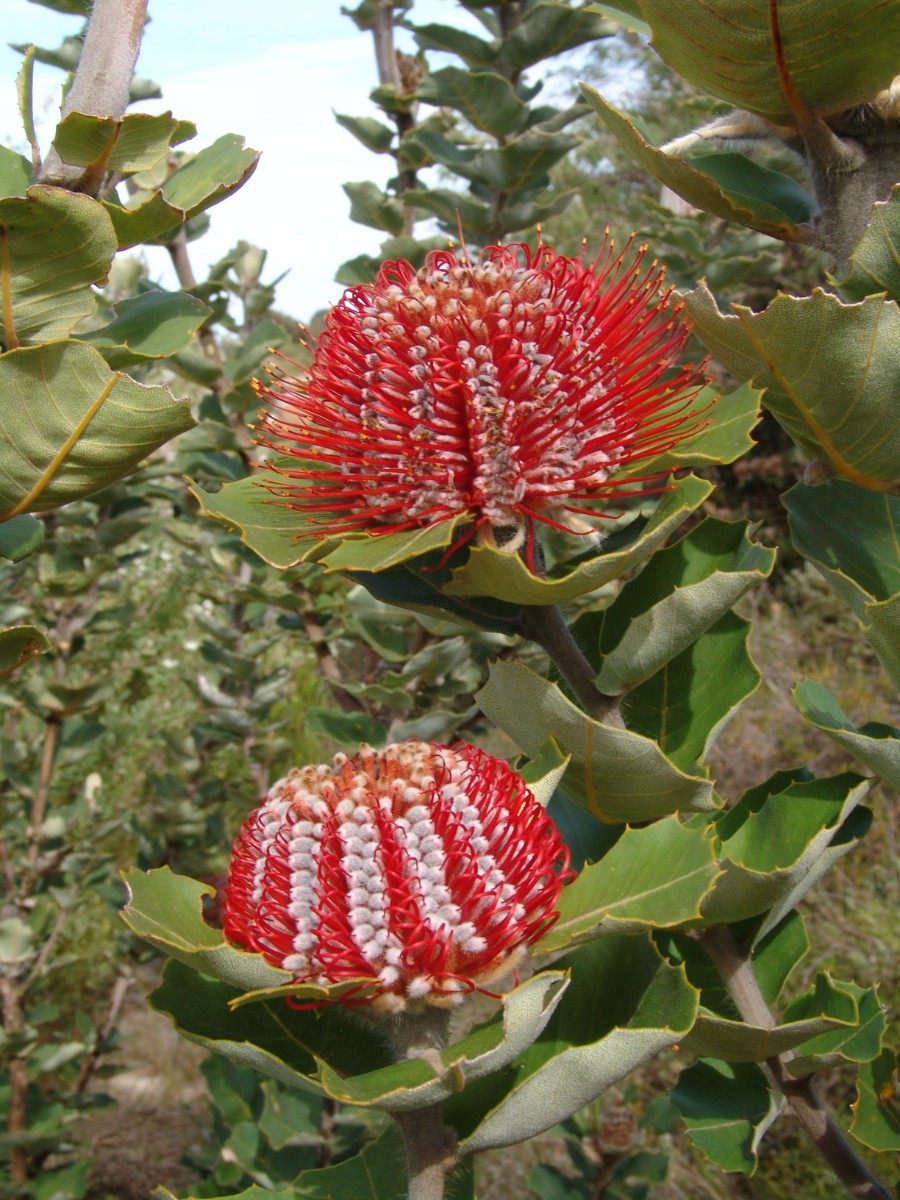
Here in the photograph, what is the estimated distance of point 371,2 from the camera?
1.78m

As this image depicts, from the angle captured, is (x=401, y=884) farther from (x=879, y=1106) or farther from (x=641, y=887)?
(x=879, y=1106)

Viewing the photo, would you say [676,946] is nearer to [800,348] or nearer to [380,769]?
[380,769]

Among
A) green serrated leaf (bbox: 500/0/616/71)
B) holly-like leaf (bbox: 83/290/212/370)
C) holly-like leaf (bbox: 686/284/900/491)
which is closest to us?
holly-like leaf (bbox: 686/284/900/491)

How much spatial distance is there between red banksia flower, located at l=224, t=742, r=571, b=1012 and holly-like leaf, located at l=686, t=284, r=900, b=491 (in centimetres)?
33

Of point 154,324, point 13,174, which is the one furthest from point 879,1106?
point 13,174

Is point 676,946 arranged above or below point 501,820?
below

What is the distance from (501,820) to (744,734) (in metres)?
4.46

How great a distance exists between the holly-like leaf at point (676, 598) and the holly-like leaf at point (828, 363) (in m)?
0.10

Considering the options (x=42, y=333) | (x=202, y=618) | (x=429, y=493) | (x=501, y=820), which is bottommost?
(x=202, y=618)

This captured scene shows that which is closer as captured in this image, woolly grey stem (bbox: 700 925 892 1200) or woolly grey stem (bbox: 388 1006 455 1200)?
woolly grey stem (bbox: 388 1006 455 1200)

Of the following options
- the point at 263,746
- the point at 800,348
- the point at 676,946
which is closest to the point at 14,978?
the point at 263,746

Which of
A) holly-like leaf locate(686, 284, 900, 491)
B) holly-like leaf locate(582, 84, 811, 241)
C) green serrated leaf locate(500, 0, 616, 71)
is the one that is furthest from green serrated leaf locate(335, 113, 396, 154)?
holly-like leaf locate(686, 284, 900, 491)

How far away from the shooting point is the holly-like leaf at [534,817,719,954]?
62cm

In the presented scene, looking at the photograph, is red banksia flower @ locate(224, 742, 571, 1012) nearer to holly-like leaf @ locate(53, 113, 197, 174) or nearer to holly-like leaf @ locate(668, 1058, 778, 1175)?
holly-like leaf @ locate(668, 1058, 778, 1175)
